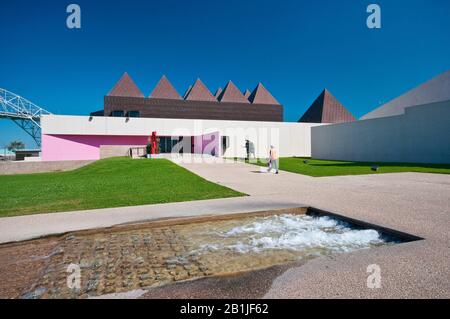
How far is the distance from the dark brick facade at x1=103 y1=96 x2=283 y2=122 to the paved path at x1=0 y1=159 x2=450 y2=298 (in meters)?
32.9

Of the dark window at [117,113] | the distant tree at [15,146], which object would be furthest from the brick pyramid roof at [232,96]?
the distant tree at [15,146]

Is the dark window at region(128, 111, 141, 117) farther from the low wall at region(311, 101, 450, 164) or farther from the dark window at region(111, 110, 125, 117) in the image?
→ the low wall at region(311, 101, 450, 164)

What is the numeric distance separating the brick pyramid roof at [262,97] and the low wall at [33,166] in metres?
28.5

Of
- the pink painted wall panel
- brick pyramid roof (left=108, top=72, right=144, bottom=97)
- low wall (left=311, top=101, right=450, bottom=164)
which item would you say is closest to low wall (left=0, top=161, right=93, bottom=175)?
the pink painted wall panel

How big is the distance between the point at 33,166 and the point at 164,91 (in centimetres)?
2142

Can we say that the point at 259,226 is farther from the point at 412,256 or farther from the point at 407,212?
the point at 407,212

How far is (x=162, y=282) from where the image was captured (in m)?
2.86

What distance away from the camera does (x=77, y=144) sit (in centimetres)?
3100

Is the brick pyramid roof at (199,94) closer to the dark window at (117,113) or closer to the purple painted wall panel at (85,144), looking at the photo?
the dark window at (117,113)

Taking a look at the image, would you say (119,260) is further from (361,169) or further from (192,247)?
(361,169)

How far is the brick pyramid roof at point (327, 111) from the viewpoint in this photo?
1508 inches

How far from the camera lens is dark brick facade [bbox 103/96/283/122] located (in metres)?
37.3
